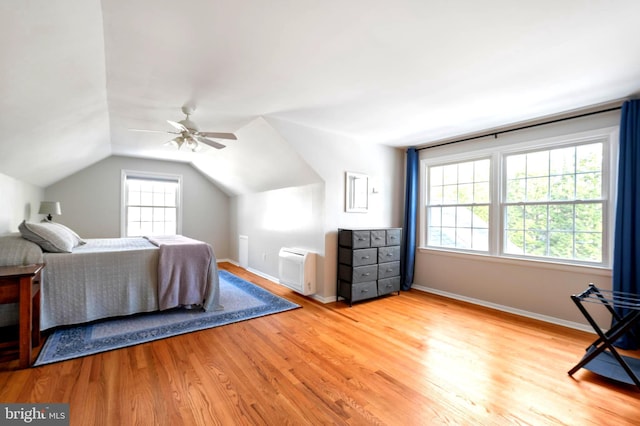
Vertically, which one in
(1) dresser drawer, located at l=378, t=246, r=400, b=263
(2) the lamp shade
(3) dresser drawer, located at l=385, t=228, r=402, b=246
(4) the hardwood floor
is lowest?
(4) the hardwood floor

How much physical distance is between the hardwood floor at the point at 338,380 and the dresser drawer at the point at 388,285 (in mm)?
1014

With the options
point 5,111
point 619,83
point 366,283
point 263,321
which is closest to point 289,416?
point 263,321

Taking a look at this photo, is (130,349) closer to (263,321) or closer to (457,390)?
(263,321)

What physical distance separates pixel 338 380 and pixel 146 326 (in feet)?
7.08

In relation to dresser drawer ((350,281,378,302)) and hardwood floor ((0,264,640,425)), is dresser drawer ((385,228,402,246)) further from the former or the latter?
hardwood floor ((0,264,640,425))

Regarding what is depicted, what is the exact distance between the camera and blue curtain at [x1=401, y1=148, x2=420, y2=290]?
4625mm

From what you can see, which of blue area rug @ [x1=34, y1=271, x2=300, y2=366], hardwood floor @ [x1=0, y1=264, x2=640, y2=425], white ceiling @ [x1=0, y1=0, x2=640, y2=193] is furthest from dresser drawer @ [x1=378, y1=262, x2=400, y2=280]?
white ceiling @ [x1=0, y1=0, x2=640, y2=193]

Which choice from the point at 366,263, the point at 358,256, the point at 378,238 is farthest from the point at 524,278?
the point at 358,256

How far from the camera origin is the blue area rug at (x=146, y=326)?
2.46m

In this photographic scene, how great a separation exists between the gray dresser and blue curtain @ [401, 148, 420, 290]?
0.45 m

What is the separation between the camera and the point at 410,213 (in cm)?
465

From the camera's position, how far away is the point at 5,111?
203cm

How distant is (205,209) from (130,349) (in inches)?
172

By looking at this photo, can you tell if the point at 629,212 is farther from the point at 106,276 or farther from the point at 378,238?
the point at 106,276
